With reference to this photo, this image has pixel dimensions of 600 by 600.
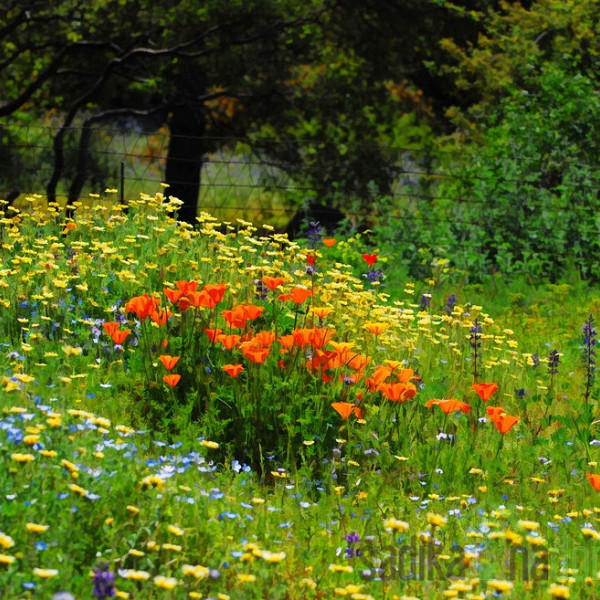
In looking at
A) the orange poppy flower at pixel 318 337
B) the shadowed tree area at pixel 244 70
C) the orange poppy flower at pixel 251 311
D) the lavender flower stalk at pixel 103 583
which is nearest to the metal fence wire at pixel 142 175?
the shadowed tree area at pixel 244 70

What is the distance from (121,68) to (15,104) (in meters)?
1.74

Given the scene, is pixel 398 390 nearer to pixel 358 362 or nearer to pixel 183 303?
pixel 358 362

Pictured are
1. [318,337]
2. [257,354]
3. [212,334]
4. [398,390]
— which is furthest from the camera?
[212,334]

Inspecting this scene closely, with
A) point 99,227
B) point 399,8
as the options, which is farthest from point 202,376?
point 399,8

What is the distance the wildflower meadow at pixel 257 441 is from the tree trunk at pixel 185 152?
23.8 ft

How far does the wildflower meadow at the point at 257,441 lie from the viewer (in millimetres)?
3377

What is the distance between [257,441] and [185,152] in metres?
11.8

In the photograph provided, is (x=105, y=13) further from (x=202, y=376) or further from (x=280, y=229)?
(x=202, y=376)

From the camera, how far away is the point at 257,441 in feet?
16.5

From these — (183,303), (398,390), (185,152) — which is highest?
(185,152)

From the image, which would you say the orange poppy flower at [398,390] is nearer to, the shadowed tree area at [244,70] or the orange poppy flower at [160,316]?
the orange poppy flower at [160,316]

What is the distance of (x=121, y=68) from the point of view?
1566 centimetres

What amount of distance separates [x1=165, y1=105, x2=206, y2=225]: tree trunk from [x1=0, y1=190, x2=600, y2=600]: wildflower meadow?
7.25 m

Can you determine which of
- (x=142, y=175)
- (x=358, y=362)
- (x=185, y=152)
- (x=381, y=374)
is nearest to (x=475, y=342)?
(x=358, y=362)
